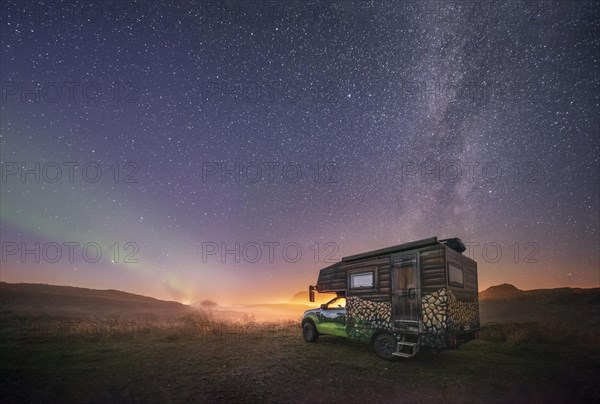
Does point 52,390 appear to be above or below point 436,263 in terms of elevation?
below

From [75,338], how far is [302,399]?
37.4 feet

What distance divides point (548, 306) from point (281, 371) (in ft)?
143

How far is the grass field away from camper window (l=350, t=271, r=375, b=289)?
7.48 feet

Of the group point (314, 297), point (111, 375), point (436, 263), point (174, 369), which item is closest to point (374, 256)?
point (436, 263)

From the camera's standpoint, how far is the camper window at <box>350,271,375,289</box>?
10433 mm

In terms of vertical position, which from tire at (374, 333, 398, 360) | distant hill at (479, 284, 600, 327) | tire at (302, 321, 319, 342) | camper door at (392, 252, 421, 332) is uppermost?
camper door at (392, 252, 421, 332)

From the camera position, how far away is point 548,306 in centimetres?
3622

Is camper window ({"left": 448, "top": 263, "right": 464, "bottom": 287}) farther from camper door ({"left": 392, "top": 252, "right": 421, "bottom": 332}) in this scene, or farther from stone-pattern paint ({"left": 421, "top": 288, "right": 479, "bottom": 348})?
camper door ({"left": 392, "top": 252, "right": 421, "bottom": 332})

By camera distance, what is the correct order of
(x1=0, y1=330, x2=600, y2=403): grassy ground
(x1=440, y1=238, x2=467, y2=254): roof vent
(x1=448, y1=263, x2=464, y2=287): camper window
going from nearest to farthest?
1. (x1=0, y1=330, x2=600, y2=403): grassy ground
2. (x1=448, y1=263, x2=464, y2=287): camper window
3. (x1=440, y1=238, x2=467, y2=254): roof vent

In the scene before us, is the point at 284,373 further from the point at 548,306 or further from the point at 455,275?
the point at 548,306

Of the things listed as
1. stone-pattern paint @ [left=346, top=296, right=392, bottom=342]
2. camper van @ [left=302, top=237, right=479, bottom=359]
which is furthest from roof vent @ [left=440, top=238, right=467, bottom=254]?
stone-pattern paint @ [left=346, top=296, right=392, bottom=342]

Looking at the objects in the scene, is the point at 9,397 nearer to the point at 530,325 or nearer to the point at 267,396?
the point at 267,396

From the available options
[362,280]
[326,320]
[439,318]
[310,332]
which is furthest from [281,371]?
[439,318]

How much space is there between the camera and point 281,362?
9.12 meters
